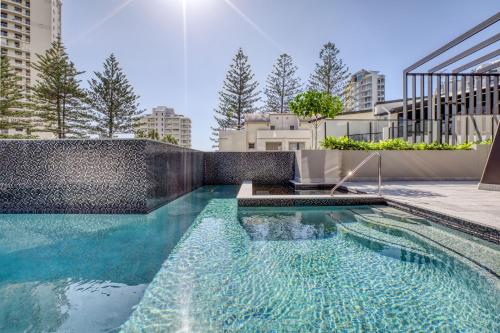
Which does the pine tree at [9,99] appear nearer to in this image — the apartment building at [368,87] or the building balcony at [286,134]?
the building balcony at [286,134]

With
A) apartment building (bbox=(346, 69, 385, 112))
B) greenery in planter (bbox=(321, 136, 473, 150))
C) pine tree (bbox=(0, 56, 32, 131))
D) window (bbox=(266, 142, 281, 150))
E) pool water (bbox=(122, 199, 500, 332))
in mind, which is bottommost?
pool water (bbox=(122, 199, 500, 332))

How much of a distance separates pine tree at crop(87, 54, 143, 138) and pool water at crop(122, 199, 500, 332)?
91.0 ft

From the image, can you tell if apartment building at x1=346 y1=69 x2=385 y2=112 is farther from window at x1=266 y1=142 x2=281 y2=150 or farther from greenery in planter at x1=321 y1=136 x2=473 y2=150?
greenery in planter at x1=321 y1=136 x2=473 y2=150

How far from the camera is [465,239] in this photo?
302 centimetres

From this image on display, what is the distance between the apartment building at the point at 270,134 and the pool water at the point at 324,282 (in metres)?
13.8

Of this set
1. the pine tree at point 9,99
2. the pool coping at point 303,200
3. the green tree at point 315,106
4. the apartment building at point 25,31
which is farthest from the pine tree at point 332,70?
the apartment building at point 25,31

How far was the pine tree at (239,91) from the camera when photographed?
2748 centimetres

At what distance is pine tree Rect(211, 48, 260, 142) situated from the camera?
27484 millimetres

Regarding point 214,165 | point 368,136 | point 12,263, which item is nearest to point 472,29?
point 368,136

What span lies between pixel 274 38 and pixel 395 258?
1393 centimetres

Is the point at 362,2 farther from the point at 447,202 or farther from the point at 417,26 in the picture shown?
the point at 447,202

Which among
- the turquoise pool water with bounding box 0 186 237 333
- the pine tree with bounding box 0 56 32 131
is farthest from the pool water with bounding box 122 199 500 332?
the pine tree with bounding box 0 56 32 131

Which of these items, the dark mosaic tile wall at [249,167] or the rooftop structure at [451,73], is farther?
the dark mosaic tile wall at [249,167]

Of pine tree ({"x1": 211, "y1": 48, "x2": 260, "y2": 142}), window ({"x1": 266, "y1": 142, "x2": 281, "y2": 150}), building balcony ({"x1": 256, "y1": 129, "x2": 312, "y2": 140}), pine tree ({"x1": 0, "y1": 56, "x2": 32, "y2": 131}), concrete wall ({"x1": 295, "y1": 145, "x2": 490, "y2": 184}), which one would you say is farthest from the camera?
pine tree ({"x1": 211, "y1": 48, "x2": 260, "y2": 142})
